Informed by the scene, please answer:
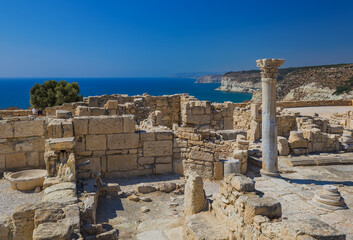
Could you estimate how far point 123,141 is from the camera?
8.67 metres

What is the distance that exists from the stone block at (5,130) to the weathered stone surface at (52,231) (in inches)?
219

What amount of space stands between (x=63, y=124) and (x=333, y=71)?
5519cm

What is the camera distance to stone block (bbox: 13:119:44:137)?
8594 mm

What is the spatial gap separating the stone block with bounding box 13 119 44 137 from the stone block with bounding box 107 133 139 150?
2.09 metres

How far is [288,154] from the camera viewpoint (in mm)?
12242

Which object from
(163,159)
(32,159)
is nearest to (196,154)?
(163,159)

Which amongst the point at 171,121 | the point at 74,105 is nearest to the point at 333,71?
the point at 171,121

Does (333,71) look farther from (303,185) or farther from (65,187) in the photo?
(65,187)

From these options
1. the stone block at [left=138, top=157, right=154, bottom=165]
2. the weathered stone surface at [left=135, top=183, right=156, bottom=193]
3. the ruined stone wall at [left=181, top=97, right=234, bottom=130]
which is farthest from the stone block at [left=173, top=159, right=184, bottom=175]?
the ruined stone wall at [left=181, top=97, right=234, bottom=130]

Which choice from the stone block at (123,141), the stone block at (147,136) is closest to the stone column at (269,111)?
the stone block at (147,136)

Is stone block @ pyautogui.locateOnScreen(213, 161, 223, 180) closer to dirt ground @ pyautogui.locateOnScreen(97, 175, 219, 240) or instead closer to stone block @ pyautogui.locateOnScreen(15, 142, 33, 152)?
dirt ground @ pyautogui.locateOnScreen(97, 175, 219, 240)

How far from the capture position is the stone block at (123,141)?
8.60 metres

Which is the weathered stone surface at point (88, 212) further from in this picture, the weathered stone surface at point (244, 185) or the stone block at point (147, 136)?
the stone block at point (147, 136)

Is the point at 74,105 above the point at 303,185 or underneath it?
above
